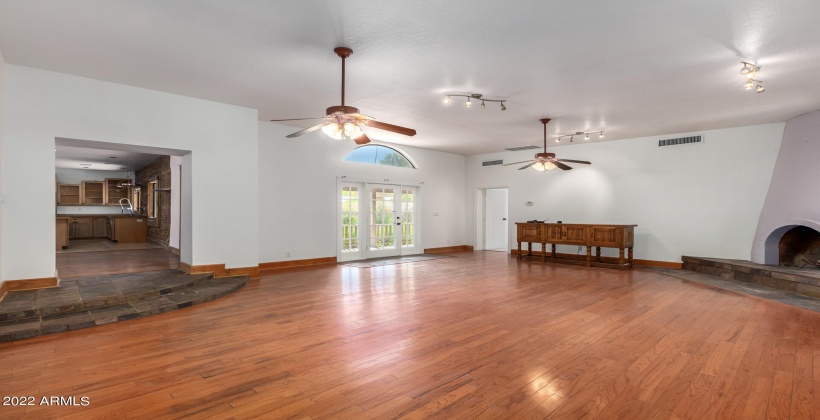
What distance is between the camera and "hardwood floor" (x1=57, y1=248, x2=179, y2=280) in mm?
5777

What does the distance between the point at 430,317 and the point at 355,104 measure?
3436mm

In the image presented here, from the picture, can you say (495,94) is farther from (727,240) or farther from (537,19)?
(727,240)

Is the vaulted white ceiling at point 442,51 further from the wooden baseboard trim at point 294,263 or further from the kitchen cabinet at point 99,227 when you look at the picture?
the kitchen cabinet at point 99,227

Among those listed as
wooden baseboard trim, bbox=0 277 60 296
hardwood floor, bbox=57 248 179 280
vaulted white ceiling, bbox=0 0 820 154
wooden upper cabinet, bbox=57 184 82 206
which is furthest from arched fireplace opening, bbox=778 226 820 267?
wooden upper cabinet, bbox=57 184 82 206

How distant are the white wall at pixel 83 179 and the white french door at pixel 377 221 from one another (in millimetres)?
9679

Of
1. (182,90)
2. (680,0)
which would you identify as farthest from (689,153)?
(182,90)

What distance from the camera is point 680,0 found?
2.97m

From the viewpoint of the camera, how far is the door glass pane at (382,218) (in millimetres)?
9250

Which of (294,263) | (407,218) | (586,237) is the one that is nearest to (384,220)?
(407,218)

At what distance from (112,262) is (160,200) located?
3363 mm

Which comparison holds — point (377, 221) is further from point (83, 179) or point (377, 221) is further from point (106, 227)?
point (83, 179)

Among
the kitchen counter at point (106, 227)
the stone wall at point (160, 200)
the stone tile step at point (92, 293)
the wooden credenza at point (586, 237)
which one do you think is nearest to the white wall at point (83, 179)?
the kitchen counter at point (106, 227)

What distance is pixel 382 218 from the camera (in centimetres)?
942

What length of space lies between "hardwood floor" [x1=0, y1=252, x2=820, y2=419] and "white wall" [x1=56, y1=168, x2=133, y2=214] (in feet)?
38.4
